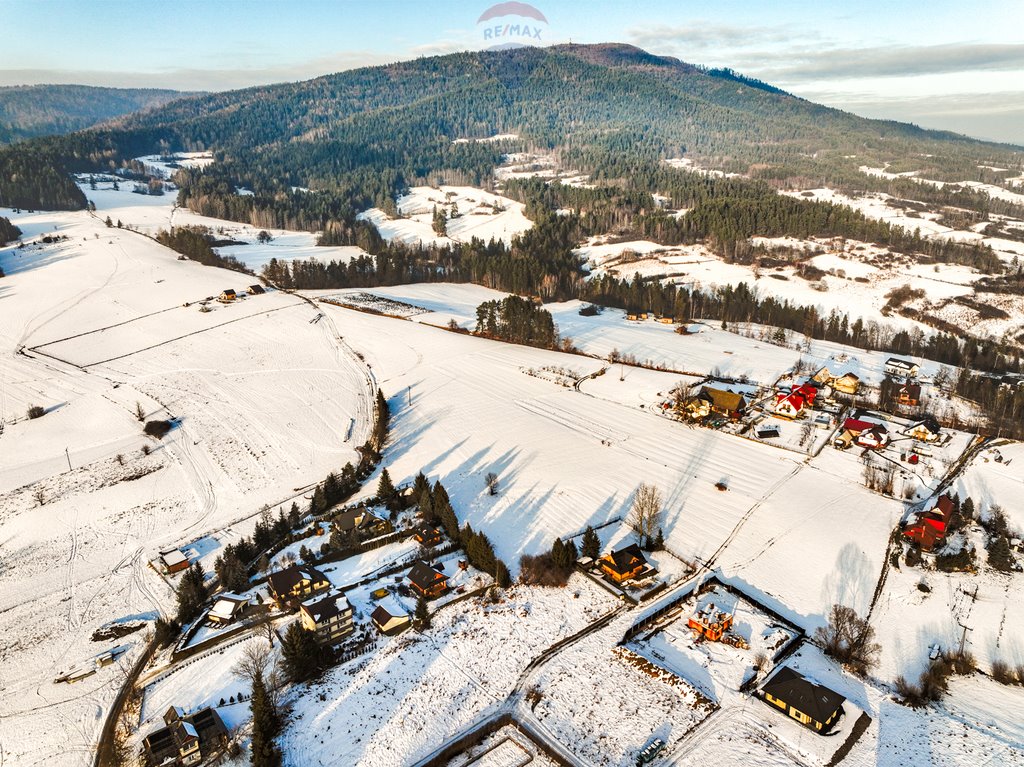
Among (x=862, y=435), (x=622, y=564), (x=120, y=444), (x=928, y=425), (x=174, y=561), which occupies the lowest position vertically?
(x=120, y=444)

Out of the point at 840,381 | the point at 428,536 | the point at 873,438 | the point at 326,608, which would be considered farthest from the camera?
the point at 840,381

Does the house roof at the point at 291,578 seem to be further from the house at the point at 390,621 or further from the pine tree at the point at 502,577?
the pine tree at the point at 502,577

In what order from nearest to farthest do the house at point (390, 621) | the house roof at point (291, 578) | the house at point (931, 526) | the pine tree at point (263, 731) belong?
the pine tree at point (263, 731)
the house at point (390, 621)
the house roof at point (291, 578)
the house at point (931, 526)

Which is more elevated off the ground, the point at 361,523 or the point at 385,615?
the point at 385,615

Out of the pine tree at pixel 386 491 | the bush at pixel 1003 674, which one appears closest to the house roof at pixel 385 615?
the pine tree at pixel 386 491

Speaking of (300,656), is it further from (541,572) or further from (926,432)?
(926,432)

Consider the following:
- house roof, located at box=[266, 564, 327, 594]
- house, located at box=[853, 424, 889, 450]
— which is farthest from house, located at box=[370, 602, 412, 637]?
house, located at box=[853, 424, 889, 450]

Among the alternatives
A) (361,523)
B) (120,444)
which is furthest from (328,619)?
(120,444)
